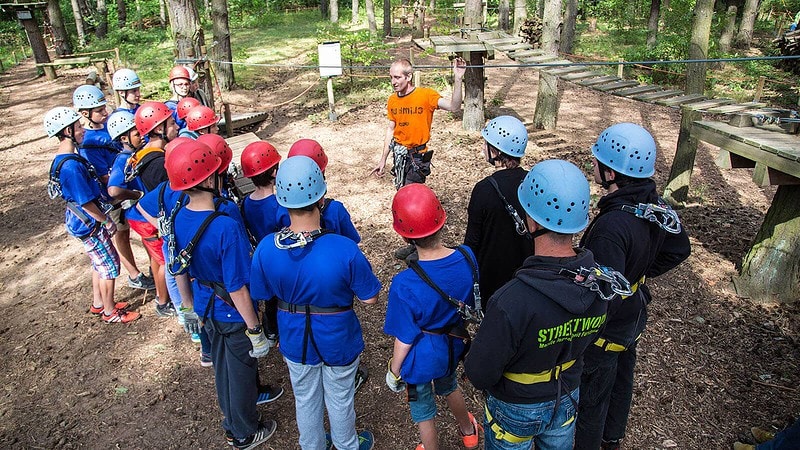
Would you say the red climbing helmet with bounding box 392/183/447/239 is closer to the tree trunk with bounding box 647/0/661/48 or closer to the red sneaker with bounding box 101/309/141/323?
the red sneaker with bounding box 101/309/141/323

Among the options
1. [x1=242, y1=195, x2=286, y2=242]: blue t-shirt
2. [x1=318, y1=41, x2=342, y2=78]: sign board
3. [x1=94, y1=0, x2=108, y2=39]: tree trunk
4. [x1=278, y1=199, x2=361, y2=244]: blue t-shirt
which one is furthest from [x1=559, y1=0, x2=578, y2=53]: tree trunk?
[x1=94, y1=0, x2=108, y2=39]: tree trunk

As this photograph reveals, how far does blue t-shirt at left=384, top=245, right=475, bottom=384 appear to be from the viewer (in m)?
2.55

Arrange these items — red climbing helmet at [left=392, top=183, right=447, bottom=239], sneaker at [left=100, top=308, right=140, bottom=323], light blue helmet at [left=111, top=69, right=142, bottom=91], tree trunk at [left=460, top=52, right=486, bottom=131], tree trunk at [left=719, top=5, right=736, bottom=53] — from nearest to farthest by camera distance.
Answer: red climbing helmet at [left=392, top=183, right=447, bottom=239]
sneaker at [left=100, top=308, right=140, bottom=323]
light blue helmet at [left=111, top=69, right=142, bottom=91]
tree trunk at [left=460, top=52, right=486, bottom=131]
tree trunk at [left=719, top=5, right=736, bottom=53]

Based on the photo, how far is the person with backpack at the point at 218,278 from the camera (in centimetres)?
293

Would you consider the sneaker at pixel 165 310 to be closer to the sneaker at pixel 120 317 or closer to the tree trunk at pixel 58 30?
the sneaker at pixel 120 317

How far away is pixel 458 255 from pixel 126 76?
5.16 meters

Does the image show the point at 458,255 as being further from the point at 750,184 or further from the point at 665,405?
the point at 750,184

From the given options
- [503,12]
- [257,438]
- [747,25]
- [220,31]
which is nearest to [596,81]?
[257,438]

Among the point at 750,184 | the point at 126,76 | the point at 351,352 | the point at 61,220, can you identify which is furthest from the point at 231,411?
the point at 750,184

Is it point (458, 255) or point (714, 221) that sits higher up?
point (458, 255)

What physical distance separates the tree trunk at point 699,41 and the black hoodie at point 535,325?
22.1 ft

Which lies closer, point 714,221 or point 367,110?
point 714,221

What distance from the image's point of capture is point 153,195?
3.66 m

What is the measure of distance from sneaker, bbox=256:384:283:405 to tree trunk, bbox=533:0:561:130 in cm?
822
